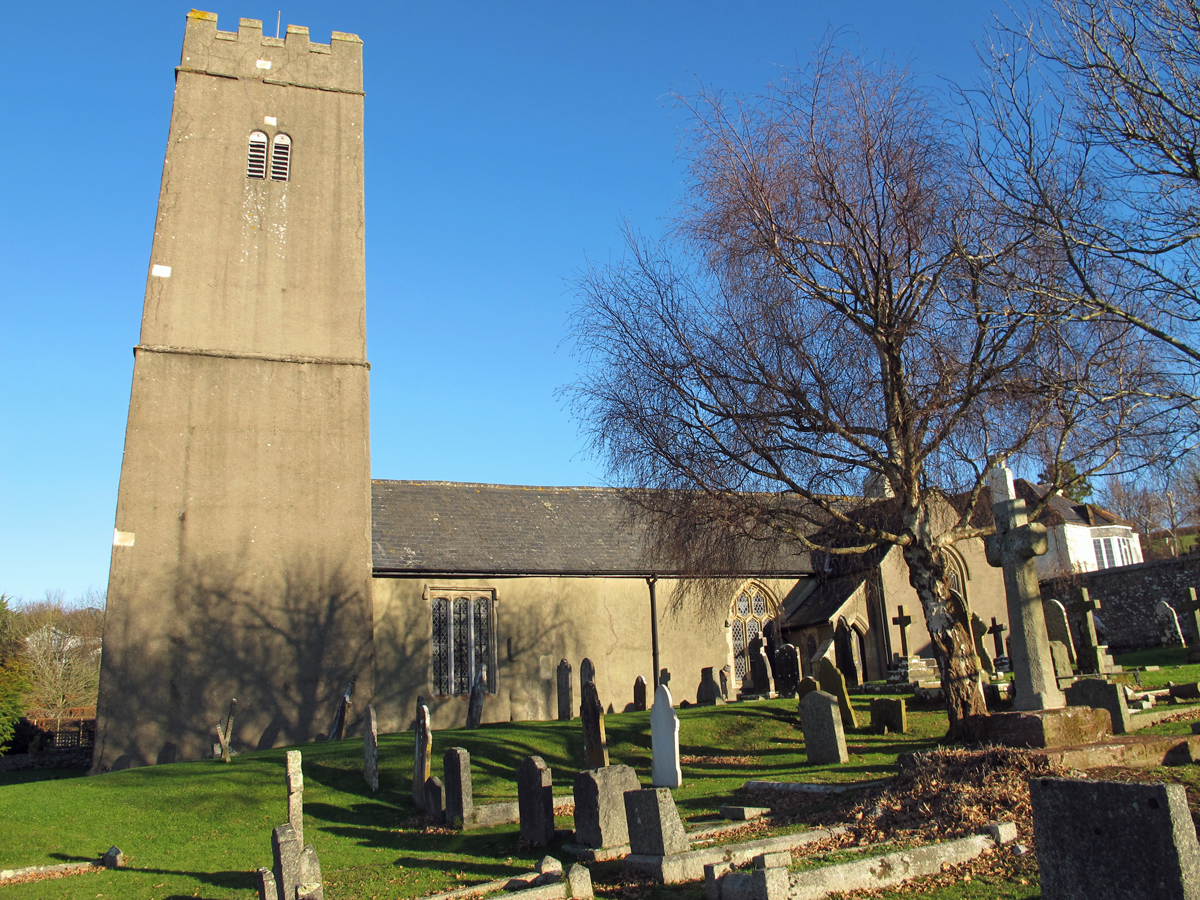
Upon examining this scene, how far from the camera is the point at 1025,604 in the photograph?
10867 mm

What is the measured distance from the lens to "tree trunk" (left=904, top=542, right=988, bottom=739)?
12.1 m

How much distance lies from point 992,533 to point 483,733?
941 centimetres

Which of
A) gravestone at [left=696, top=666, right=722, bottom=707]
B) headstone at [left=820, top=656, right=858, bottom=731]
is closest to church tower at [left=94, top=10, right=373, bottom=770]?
gravestone at [left=696, top=666, right=722, bottom=707]

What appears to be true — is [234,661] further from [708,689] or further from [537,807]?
[537,807]

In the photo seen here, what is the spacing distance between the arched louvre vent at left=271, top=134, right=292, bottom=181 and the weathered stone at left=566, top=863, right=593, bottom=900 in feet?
68.2

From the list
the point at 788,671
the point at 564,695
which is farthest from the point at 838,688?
the point at 564,695

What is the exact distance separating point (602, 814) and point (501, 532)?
1666cm

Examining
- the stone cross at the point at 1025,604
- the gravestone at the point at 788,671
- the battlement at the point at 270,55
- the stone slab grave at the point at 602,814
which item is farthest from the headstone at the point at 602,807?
the battlement at the point at 270,55

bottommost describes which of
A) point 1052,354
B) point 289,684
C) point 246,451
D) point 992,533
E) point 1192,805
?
point 1192,805

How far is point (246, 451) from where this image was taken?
2034 cm

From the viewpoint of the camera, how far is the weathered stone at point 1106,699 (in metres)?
10.6

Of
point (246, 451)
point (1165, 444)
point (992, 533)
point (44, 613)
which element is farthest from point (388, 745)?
point (44, 613)

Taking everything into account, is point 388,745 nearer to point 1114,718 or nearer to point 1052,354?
point 1114,718

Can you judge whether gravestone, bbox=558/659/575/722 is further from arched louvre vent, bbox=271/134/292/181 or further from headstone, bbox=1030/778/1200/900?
headstone, bbox=1030/778/1200/900
